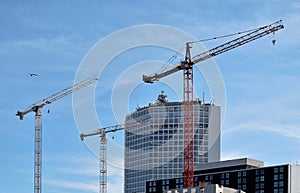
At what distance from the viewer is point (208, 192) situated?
19562 cm

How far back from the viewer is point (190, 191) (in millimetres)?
198500

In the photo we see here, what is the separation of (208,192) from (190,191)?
16.3 feet
